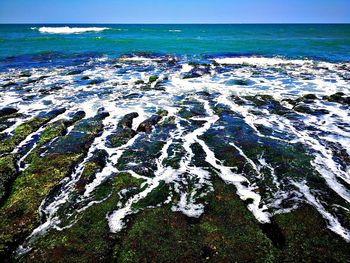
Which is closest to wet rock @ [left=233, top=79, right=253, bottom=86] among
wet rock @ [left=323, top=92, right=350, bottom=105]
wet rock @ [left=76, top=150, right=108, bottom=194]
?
wet rock @ [left=323, top=92, right=350, bottom=105]

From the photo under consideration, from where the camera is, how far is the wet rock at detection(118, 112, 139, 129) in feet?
43.2

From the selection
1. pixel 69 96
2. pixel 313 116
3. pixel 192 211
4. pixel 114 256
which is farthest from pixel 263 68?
pixel 114 256

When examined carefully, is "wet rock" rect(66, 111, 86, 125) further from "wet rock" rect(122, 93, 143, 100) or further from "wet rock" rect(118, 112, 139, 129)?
"wet rock" rect(122, 93, 143, 100)

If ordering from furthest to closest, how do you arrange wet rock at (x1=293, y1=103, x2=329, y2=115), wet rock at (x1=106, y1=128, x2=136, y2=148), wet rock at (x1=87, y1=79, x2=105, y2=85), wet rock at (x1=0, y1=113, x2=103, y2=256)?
wet rock at (x1=87, y1=79, x2=105, y2=85), wet rock at (x1=293, y1=103, x2=329, y2=115), wet rock at (x1=106, y1=128, x2=136, y2=148), wet rock at (x1=0, y1=113, x2=103, y2=256)

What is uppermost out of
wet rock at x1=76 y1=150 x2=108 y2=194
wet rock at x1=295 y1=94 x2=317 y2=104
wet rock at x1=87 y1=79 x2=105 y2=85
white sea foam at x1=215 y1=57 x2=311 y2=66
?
wet rock at x1=76 y1=150 x2=108 y2=194

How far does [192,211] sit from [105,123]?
7.67 meters

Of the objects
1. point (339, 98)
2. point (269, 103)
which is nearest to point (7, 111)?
point (269, 103)

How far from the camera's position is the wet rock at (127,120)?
13.2m

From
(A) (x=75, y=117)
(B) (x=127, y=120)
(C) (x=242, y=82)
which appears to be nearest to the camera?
(B) (x=127, y=120)

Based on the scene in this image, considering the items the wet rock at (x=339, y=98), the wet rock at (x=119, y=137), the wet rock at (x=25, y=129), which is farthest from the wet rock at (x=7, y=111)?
the wet rock at (x=339, y=98)

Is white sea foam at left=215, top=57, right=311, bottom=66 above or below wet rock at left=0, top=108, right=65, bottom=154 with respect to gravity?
below

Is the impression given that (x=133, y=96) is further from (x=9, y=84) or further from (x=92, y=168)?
(x=9, y=84)

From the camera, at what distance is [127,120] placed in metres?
13.7

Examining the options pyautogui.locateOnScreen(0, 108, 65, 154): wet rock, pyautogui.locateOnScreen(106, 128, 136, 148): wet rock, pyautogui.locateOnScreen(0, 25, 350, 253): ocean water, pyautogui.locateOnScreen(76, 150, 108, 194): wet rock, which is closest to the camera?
pyautogui.locateOnScreen(0, 25, 350, 253): ocean water
